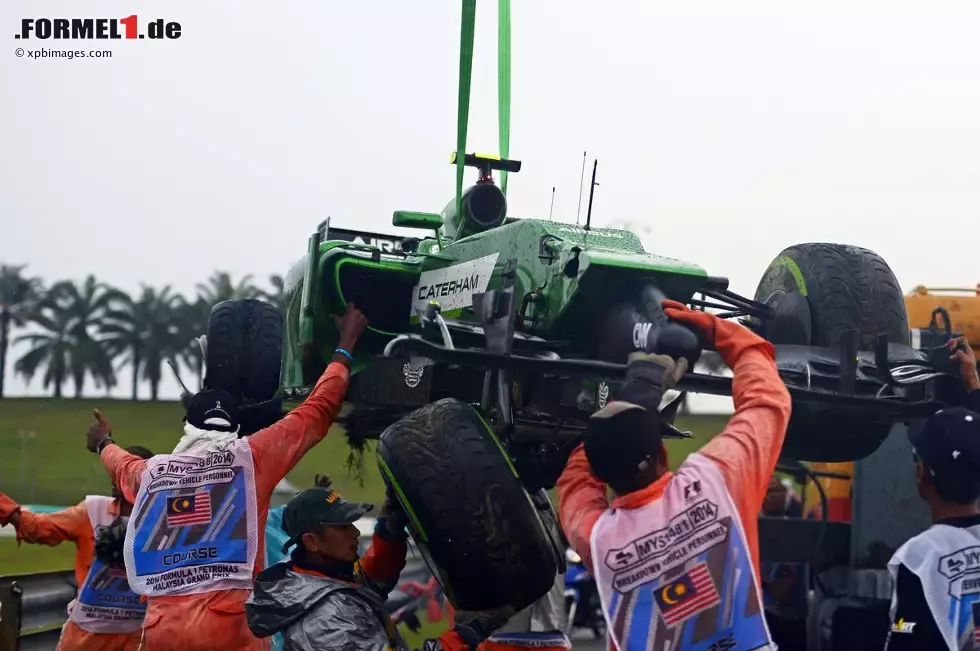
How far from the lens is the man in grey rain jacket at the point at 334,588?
4230 millimetres

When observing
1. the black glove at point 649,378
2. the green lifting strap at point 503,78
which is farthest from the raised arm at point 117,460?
the black glove at point 649,378

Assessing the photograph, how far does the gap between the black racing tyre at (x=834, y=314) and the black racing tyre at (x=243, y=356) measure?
2.46 meters

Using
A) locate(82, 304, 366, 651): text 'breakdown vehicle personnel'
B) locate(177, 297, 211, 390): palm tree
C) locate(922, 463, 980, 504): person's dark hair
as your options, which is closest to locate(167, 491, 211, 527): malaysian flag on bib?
locate(82, 304, 366, 651): text 'breakdown vehicle personnel'

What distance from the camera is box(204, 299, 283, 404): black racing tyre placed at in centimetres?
609

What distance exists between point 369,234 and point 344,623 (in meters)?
2.49

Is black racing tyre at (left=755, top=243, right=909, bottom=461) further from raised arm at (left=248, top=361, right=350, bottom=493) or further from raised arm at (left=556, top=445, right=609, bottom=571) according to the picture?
raised arm at (left=248, top=361, right=350, bottom=493)

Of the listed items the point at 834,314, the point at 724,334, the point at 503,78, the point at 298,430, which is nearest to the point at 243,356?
the point at 298,430

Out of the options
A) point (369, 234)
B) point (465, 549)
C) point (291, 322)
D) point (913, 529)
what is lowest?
point (913, 529)

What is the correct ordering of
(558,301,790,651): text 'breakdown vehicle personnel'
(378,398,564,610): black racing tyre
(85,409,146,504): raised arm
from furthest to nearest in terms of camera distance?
1. (85,409,146,504): raised arm
2. (378,398,564,610): black racing tyre
3. (558,301,790,651): text 'breakdown vehicle personnel'

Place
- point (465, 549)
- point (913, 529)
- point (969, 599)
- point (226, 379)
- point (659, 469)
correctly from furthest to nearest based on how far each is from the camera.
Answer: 1. point (913, 529)
2. point (226, 379)
3. point (465, 549)
4. point (969, 599)
5. point (659, 469)

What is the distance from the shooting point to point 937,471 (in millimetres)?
3852

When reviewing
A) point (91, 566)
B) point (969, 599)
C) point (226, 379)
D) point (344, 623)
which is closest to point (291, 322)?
point (226, 379)

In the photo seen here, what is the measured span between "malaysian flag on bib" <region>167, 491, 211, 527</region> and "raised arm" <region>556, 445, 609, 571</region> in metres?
1.95

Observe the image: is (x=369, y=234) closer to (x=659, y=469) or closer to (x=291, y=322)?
(x=291, y=322)
